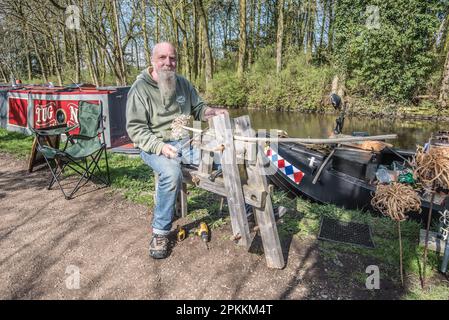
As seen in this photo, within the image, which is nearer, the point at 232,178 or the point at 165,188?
the point at 232,178

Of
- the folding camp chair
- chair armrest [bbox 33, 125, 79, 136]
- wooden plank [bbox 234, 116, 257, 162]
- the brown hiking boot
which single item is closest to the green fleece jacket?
wooden plank [bbox 234, 116, 257, 162]

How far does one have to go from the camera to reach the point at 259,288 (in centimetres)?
244

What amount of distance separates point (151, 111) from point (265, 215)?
1.43 m

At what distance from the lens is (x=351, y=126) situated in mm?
14805

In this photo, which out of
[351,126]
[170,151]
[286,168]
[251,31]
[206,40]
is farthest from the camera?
[251,31]

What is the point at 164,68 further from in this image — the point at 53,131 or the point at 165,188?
the point at 53,131

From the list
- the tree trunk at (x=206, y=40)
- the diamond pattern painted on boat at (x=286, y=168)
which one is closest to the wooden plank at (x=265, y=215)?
the diamond pattern painted on boat at (x=286, y=168)

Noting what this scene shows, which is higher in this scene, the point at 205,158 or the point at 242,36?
the point at 242,36

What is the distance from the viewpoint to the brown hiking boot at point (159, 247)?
2792 mm

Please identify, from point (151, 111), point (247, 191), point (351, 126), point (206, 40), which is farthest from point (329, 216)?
point (206, 40)

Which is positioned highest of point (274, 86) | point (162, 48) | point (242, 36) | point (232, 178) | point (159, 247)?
point (242, 36)
